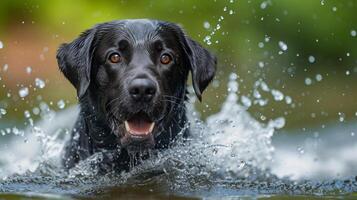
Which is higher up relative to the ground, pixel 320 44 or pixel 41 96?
pixel 320 44

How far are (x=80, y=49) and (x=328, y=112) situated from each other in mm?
5516

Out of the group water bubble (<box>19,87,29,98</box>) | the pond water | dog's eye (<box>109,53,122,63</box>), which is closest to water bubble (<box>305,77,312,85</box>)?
the pond water

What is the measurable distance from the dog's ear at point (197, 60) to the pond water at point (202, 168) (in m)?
0.44

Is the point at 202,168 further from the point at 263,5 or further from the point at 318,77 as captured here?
the point at 263,5

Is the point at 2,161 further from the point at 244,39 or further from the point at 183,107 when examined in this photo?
the point at 244,39

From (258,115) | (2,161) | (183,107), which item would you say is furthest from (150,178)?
(258,115)

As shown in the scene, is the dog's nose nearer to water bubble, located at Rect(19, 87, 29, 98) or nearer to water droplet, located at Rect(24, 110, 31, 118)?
water droplet, located at Rect(24, 110, 31, 118)

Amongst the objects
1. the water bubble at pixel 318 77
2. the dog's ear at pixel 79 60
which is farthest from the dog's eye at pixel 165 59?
the water bubble at pixel 318 77

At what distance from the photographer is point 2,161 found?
8750mm

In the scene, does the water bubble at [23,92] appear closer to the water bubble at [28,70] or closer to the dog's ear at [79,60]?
the water bubble at [28,70]

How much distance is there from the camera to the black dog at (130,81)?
6.57 meters

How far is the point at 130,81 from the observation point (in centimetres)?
648

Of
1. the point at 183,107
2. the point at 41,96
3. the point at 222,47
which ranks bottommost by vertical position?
the point at 183,107

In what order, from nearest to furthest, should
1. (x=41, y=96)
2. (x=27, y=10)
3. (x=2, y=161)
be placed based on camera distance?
1. (x=2, y=161)
2. (x=41, y=96)
3. (x=27, y=10)
